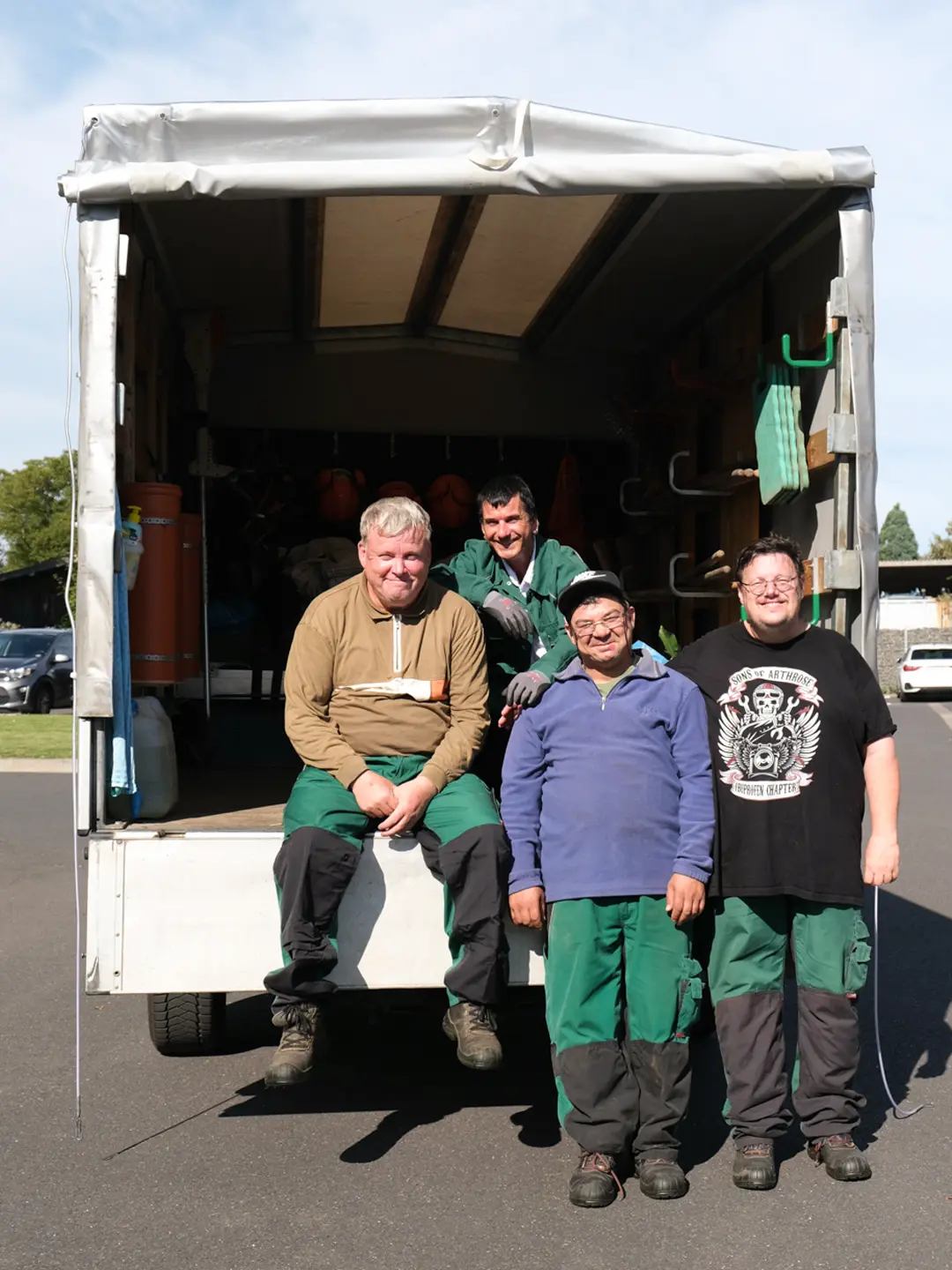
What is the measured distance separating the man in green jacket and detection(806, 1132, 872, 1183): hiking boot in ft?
5.79

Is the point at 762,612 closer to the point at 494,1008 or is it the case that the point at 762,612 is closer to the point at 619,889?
the point at 619,889

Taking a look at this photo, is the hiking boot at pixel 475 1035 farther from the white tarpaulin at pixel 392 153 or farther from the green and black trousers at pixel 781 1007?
the white tarpaulin at pixel 392 153

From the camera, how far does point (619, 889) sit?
406cm

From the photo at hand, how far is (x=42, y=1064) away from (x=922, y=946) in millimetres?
4458

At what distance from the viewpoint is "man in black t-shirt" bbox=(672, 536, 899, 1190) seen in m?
4.16

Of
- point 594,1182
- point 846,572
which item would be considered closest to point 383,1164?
Answer: point 594,1182

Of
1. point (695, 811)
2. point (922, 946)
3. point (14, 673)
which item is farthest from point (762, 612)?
point (14, 673)

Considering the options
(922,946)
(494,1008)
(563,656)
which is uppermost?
(563,656)

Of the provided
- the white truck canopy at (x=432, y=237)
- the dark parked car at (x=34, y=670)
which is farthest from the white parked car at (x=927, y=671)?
the white truck canopy at (x=432, y=237)

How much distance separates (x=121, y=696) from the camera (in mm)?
4445

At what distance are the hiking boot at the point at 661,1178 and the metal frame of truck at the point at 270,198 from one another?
629mm

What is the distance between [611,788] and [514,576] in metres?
1.41

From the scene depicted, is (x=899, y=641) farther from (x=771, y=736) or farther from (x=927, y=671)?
(x=771, y=736)

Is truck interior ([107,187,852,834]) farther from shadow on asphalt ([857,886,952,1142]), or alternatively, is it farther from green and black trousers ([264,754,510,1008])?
shadow on asphalt ([857,886,952,1142])
